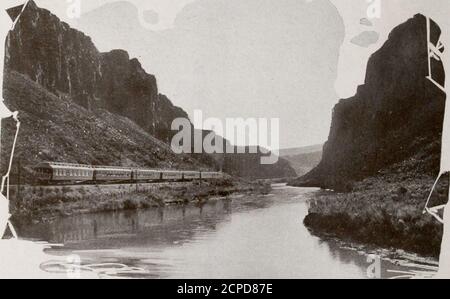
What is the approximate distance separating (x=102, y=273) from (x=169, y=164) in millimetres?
2127

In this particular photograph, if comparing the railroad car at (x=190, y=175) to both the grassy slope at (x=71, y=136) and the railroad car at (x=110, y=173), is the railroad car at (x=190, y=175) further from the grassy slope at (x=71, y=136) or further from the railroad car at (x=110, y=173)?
the railroad car at (x=110, y=173)

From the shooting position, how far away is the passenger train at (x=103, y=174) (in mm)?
7771

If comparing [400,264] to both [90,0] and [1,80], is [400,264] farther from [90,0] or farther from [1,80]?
[1,80]

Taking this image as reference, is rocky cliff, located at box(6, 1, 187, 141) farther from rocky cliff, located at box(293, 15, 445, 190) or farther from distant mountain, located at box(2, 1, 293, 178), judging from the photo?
rocky cliff, located at box(293, 15, 445, 190)

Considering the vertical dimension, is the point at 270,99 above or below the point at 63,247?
above

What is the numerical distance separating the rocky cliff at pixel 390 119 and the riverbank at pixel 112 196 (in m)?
1.41

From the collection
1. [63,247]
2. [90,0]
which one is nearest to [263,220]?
[63,247]

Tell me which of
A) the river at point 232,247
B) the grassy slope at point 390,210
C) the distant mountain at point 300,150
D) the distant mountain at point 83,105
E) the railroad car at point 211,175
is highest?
the distant mountain at point 83,105

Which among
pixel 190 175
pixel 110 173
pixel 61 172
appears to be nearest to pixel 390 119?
pixel 190 175

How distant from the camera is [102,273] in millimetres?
7227

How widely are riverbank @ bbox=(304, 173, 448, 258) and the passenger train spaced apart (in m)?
2.01

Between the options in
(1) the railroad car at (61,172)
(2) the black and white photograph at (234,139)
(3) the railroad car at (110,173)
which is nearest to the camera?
(2) the black and white photograph at (234,139)

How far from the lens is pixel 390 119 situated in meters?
7.86

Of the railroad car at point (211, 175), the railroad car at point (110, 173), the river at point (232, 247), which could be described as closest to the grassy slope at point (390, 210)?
the river at point (232, 247)
